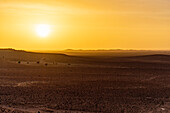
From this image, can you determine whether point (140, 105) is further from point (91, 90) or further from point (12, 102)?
point (12, 102)

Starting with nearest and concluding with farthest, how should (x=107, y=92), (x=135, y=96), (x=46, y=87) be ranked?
(x=135, y=96) → (x=107, y=92) → (x=46, y=87)

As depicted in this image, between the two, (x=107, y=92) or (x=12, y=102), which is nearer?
(x=12, y=102)

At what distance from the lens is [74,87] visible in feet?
77.7

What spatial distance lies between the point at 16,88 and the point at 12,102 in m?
5.61

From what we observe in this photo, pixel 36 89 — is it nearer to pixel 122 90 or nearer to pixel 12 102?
pixel 12 102

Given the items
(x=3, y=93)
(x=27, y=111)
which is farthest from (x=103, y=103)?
(x=3, y=93)

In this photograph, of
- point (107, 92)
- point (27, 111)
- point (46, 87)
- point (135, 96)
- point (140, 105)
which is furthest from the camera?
point (46, 87)

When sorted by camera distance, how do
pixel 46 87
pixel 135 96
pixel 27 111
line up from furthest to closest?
pixel 46 87, pixel 135 96, pixel 27 111

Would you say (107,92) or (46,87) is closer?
(107,92)

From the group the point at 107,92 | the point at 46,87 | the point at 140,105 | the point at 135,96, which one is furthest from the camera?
the point at 46,87

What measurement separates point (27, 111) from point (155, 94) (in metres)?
11.7

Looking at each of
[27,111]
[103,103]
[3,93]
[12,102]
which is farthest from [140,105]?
[3,93]

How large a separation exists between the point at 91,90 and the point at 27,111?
27.3 ft

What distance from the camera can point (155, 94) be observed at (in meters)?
21.3
